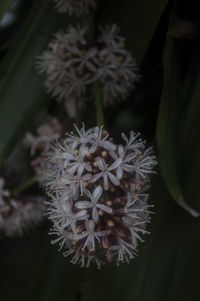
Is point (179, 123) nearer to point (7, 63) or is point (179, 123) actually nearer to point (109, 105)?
point (109, 105)

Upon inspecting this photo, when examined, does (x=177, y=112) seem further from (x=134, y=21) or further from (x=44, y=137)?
(x=44, y=137)

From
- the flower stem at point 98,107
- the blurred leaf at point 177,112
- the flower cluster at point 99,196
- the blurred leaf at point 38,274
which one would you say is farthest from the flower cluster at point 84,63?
the blurred leaf at point 38,274

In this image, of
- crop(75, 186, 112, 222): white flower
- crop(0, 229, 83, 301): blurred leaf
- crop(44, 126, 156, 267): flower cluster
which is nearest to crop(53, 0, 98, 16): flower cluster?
crop(44, 126, 156, 267): flower cluster

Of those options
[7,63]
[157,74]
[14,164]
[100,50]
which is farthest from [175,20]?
[14,164]

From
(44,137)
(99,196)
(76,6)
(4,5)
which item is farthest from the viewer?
(44,137)

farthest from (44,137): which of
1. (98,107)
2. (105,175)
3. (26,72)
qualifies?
(105,175)

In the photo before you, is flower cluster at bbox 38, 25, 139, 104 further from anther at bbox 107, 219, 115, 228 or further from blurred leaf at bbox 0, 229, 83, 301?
blurred leaf at bbox 0, 229, 83, 301

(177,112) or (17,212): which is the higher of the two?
(177,112)
